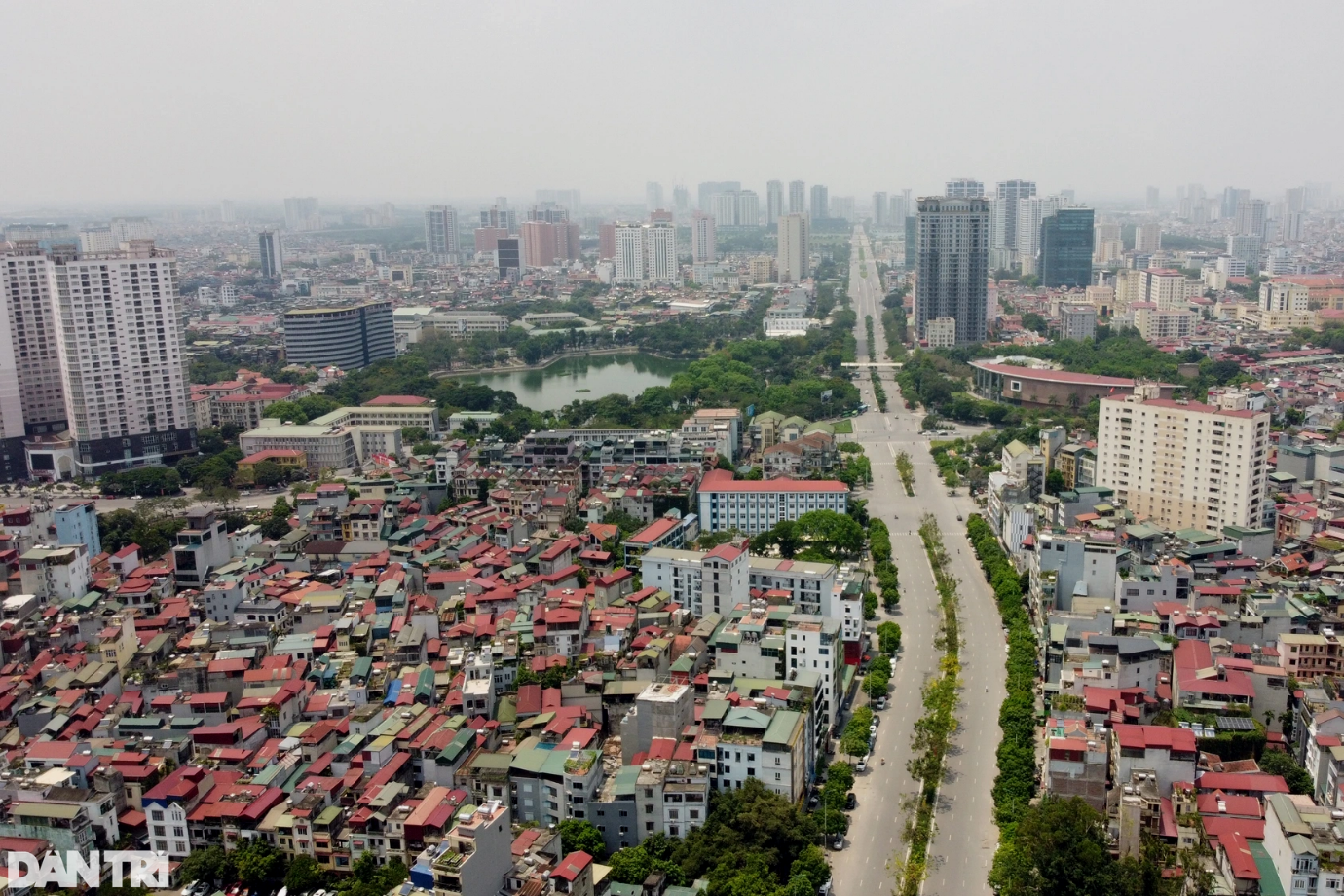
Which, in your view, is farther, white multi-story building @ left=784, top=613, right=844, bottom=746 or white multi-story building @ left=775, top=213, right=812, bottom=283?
white multi-story building @ left=775, top=213, right=812, bottom=283

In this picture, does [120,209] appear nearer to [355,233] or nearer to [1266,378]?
[355,233]

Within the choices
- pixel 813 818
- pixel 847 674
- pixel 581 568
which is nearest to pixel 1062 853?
pixel 813 818

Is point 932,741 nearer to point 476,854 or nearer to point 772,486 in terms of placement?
point 476,854

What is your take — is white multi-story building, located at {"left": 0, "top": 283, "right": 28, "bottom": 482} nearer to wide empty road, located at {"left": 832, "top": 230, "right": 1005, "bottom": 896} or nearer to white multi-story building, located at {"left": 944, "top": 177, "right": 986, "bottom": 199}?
wide empty road, located at {"left": 832, "top": 230, "right": 1005, "bottom": 896}

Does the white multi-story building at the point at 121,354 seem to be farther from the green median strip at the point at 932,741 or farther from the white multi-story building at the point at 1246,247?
the white multi-story building at the point at 1246,247

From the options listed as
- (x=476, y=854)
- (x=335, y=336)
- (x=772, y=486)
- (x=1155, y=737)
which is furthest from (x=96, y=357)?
(x=1155, y=737)

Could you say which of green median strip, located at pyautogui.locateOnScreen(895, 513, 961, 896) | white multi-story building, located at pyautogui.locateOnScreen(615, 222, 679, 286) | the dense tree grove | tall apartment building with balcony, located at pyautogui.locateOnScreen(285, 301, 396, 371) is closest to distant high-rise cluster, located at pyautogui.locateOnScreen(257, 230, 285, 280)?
white multi-story building, located at pyautogui.locateOnScreen(615, 222, 679, 286)

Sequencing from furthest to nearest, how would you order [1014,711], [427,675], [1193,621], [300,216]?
[300,216]
[1193,621]
[427,675]
[1014,711]
